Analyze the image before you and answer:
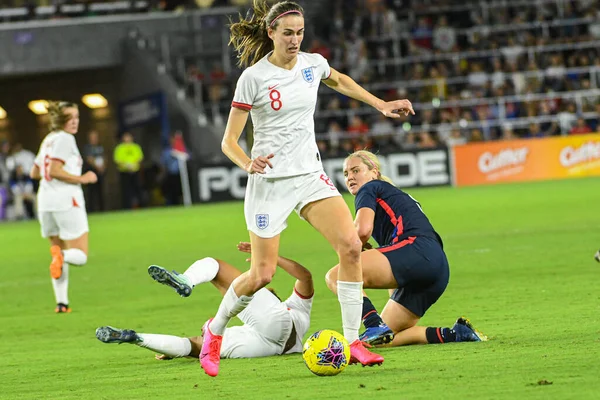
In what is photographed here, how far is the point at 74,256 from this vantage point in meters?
11.9

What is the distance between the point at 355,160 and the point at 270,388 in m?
2.17

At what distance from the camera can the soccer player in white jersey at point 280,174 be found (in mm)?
6973

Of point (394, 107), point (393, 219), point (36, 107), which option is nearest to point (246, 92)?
point (394, 107)

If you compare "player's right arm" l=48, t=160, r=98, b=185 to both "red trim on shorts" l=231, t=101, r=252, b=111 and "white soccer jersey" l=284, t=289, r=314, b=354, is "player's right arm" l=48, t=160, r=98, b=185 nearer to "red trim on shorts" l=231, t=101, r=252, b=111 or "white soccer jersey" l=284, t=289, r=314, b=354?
"white soccer jersey" l=284, t=289, r=314, b=354

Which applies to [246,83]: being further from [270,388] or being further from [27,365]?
[27,365]

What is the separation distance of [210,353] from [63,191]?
18.9 feet

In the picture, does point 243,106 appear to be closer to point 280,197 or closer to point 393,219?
point 280,197

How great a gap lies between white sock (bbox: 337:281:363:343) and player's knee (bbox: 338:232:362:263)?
15cm

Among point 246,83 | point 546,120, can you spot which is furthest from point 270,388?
point 546,120

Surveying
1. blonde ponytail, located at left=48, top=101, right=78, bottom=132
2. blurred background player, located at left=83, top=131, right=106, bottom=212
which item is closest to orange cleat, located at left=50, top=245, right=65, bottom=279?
blonde ponytail, located at left=48, top=101, right=78, bottom=132

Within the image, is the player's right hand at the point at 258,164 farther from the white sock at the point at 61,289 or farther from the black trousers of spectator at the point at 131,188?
the black trousers of spectator at the point at 131,188

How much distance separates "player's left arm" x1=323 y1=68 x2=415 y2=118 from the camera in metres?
7.52

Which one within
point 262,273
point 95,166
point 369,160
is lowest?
point 95,166

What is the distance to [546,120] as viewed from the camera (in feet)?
102
